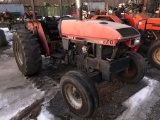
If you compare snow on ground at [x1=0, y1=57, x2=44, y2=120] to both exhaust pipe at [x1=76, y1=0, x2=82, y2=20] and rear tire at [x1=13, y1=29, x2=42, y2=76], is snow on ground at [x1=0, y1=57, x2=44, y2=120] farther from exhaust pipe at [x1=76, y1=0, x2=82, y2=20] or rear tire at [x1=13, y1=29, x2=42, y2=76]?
exhaust pipe at [x1=76, y1=0, x2=82, y2=20]

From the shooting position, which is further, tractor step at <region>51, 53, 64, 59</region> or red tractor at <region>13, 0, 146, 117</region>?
tractor step at <region>51, 53, 64, 59</region>

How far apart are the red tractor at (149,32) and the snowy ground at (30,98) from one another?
0.96m

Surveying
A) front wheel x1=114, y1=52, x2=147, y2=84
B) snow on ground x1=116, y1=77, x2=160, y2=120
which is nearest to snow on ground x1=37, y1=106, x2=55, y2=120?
snow on ground x1=116, y1=77, x2=160, y2=120

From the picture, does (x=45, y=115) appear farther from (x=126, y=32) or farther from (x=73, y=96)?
(x=126, y=32)

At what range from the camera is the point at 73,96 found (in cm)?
308

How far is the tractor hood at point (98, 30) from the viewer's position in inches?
111

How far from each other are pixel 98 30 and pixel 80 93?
1003 millimetres

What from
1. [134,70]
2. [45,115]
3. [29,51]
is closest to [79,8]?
[29,51]

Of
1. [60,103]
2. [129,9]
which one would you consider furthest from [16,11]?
[60,103]

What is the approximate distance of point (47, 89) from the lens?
380 cm

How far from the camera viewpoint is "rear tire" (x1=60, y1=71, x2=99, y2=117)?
8.78 ft

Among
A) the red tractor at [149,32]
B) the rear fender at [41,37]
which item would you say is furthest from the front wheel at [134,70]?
the rear fender at [41,37]

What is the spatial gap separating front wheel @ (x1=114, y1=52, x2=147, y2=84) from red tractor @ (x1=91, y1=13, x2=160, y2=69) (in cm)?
151

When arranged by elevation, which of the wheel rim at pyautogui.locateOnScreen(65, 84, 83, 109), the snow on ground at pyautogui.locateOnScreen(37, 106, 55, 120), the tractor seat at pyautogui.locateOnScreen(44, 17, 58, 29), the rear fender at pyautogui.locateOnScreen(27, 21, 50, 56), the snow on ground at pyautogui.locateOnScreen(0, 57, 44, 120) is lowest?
the snow on ground at pyautogui.locateOnScreen(37, 106, 55, 120)
